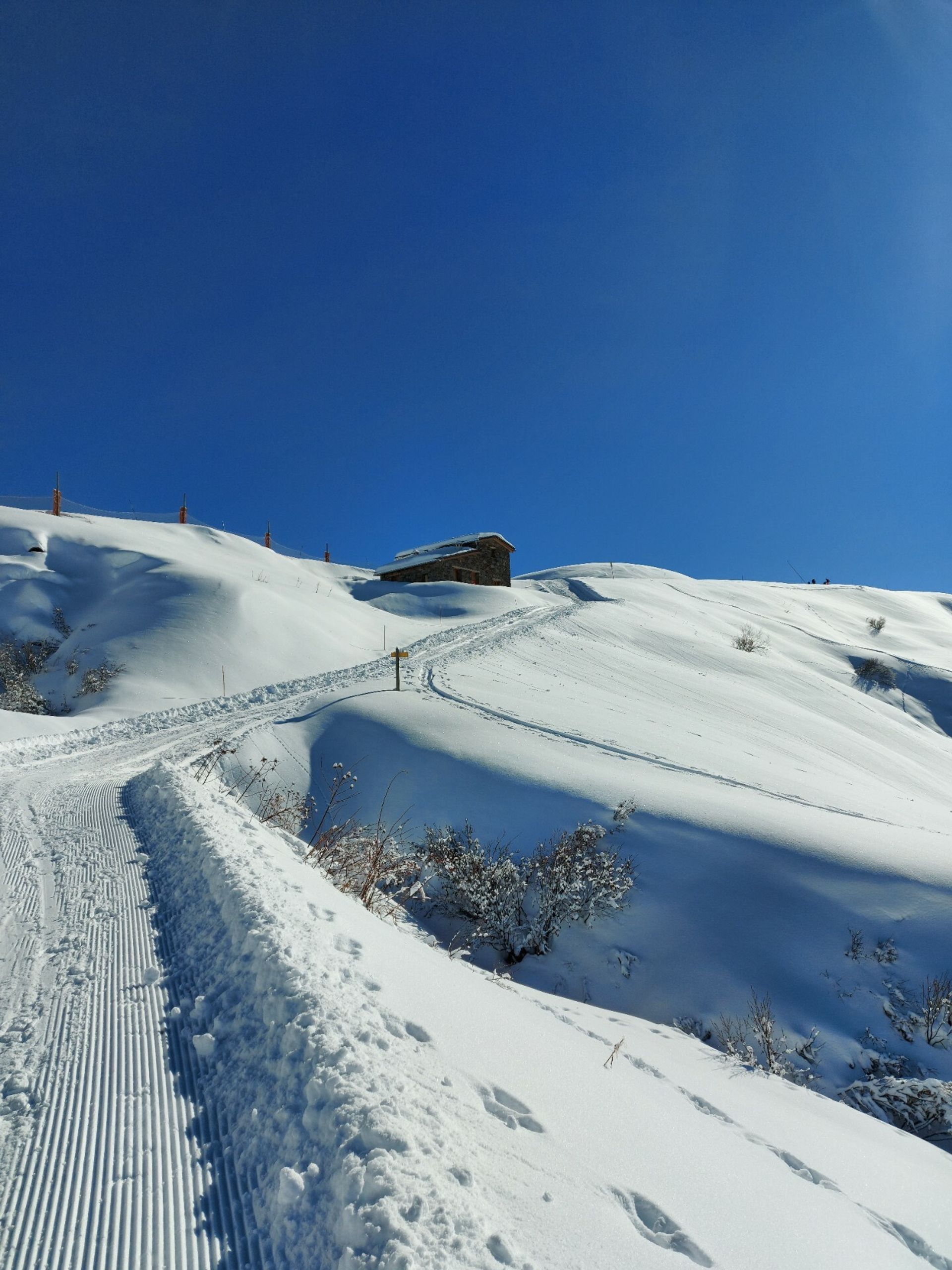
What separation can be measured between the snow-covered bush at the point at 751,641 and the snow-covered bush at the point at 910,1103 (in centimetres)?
2320

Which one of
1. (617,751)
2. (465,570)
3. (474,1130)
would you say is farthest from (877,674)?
(474,1130)

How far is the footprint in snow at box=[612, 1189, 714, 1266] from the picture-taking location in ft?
5.98

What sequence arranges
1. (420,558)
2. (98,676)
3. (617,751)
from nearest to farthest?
(617,751)
(98,676)
(420,558)

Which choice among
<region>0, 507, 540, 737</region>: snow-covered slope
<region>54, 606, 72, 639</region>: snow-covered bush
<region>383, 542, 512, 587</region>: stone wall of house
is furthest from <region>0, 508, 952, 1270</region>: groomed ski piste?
<region>383, 542, 512, 587</region>: stone wall of house

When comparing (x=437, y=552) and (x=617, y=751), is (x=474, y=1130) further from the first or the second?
(x=437, y=552)

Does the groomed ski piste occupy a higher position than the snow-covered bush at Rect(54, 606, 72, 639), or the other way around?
the snow-covered bush at Rect(54, 606, 72, 639)

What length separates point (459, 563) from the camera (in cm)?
4269

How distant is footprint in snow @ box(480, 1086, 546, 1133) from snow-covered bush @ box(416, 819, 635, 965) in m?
4.09

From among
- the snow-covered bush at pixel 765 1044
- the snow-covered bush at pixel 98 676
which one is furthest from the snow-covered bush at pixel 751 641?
the snow-covered bush at pixel 98 676

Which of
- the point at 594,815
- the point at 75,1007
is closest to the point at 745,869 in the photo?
the point at 594,815

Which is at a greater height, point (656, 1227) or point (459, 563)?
point (459, 563)

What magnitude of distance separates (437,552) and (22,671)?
30621 millimetres

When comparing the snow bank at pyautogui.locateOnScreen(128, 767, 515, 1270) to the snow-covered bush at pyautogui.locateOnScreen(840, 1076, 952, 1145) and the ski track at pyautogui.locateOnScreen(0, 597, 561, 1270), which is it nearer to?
the ski track at pyautogui.locateOnScreen(0, 597, 561, 1270)

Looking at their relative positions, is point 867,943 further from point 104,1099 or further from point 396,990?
point 104,1099
